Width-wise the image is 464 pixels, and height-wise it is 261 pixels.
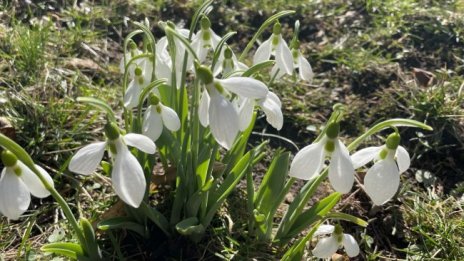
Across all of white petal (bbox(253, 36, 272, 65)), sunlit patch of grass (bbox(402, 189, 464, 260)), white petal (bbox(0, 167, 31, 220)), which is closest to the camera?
white petal (bbox(0, 167, 31, 220))

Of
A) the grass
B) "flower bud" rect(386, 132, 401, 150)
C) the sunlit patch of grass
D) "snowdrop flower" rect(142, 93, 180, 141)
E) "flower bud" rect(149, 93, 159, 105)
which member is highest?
"flower bud" rect(149, 93, 159, 105)

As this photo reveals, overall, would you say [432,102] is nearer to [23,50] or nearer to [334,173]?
[334,173]

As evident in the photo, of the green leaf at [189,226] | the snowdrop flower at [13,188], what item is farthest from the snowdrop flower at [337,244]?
the snowdrop flower at [13,188]

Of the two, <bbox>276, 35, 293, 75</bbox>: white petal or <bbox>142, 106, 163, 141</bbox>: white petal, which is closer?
<bbox>142, 106, 163, 141</bbox>: white petal

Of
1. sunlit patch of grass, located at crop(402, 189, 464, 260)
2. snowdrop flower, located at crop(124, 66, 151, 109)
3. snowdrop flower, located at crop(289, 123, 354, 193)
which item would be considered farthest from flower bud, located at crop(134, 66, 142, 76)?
sunlit patch of grass, located at crop(402, 189, 464, 260)

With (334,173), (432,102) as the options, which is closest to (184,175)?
(334,173)

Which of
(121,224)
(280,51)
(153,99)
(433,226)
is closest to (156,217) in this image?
(121,224)

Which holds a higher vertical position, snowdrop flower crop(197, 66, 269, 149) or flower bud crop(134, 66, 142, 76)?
snowdrop flower crop(197, 66, 269, 149)

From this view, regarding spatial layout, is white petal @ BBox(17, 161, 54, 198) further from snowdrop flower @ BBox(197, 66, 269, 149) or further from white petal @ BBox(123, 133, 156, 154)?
snowdrop flower @ BBox(197, 66, 269, 149)
